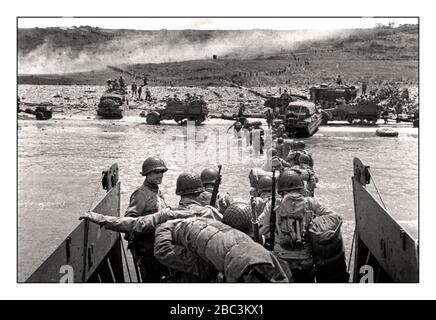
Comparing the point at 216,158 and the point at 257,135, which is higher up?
the point at 257,135

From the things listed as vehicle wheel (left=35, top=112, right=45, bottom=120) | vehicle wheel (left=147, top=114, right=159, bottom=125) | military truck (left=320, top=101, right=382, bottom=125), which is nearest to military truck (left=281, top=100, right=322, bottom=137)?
military truck (left=320, top=101, right=382, bottom=125)

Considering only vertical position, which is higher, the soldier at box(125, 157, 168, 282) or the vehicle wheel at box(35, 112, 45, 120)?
the vehicle wheel at box(35, 112, 45, 120)

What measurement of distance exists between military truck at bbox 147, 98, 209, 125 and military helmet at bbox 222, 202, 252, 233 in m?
25.7

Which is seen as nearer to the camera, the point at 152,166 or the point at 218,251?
the point at 218,251

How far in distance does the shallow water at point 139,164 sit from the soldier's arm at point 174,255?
1671 mm

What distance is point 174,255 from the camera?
4945 millimetres

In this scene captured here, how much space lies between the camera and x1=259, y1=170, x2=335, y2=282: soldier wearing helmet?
228 inches

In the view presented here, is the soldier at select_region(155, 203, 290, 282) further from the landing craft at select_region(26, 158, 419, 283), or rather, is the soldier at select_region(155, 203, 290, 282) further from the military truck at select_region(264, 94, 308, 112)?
the military truck at select_region(264, 94, 308, 112)

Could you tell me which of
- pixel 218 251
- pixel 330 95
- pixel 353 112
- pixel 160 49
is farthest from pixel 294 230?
pixel 160 49

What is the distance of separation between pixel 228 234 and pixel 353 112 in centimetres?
2832

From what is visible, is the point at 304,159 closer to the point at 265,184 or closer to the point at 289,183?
the point at 265,184
